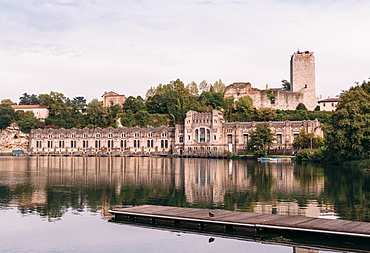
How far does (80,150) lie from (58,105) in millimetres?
21327

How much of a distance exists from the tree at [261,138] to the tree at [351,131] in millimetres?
29612

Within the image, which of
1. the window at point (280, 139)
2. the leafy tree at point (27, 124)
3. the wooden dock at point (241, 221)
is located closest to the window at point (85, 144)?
the leafy tree at point (27, 124)

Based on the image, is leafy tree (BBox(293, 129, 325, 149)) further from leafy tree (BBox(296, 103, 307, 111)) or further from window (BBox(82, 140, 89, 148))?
window (BBox(82, 140, 89, 148))

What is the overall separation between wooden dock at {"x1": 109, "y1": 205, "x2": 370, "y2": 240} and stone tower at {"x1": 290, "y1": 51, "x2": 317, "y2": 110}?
109 m

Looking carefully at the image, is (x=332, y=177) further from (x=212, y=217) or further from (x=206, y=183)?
(x=212, y=217)

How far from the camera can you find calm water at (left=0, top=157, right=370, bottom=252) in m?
20.4

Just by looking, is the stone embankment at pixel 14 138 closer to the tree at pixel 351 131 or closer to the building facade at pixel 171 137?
the building facade at pixel 171 137

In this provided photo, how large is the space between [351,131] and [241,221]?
46.6 metres

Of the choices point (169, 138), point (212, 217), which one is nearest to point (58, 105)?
point (169, 138)

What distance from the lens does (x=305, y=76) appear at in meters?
130

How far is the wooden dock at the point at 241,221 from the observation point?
20531 mm

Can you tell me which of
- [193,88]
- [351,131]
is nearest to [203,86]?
[193,88]

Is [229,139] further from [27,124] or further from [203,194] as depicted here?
[203,194]

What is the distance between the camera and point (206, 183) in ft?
144
